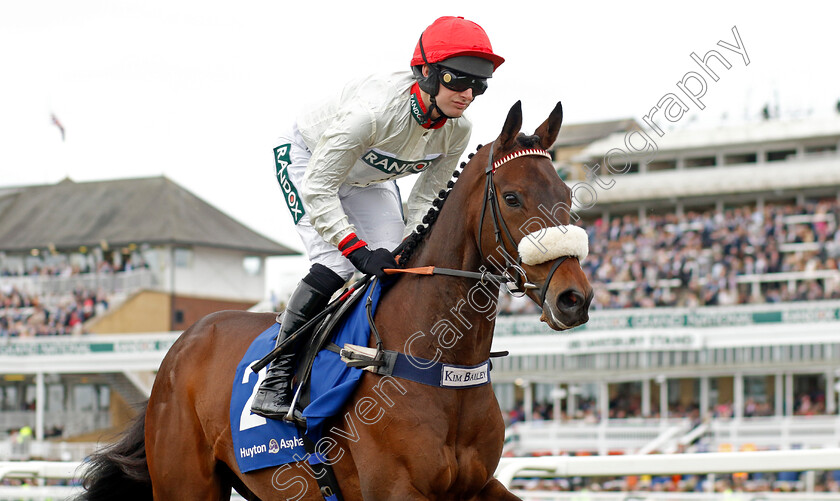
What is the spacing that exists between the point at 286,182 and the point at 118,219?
124 ft

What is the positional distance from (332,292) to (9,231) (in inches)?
1597

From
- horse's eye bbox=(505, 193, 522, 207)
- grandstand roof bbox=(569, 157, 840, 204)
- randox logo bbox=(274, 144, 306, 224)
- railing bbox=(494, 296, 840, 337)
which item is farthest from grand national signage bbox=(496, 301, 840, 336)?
horse's eye bbox=(505, 193, 522, 207)

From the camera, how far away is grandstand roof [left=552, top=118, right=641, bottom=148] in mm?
38138

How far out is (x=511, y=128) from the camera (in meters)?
3.32

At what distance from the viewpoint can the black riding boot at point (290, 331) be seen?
374 cm

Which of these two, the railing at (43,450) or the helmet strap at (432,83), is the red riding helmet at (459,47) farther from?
the railing at (43,450)

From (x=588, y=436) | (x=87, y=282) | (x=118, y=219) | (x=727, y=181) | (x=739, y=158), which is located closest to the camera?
(x=588, y=436)

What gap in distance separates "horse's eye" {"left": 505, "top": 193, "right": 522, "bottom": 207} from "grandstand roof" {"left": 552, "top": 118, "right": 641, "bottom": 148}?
114 ft

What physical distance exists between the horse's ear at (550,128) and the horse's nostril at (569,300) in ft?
2.09

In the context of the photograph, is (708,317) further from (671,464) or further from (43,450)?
(671,464)

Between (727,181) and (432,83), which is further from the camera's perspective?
(727,181)

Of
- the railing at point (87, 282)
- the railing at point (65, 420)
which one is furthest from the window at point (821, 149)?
the railing at point (65, 420)

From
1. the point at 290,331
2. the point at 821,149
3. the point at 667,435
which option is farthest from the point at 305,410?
the point at 821,149

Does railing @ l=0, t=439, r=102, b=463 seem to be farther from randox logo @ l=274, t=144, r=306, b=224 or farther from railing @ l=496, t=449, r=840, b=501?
randox logo @ l=274, t=144, r=306, b=224
